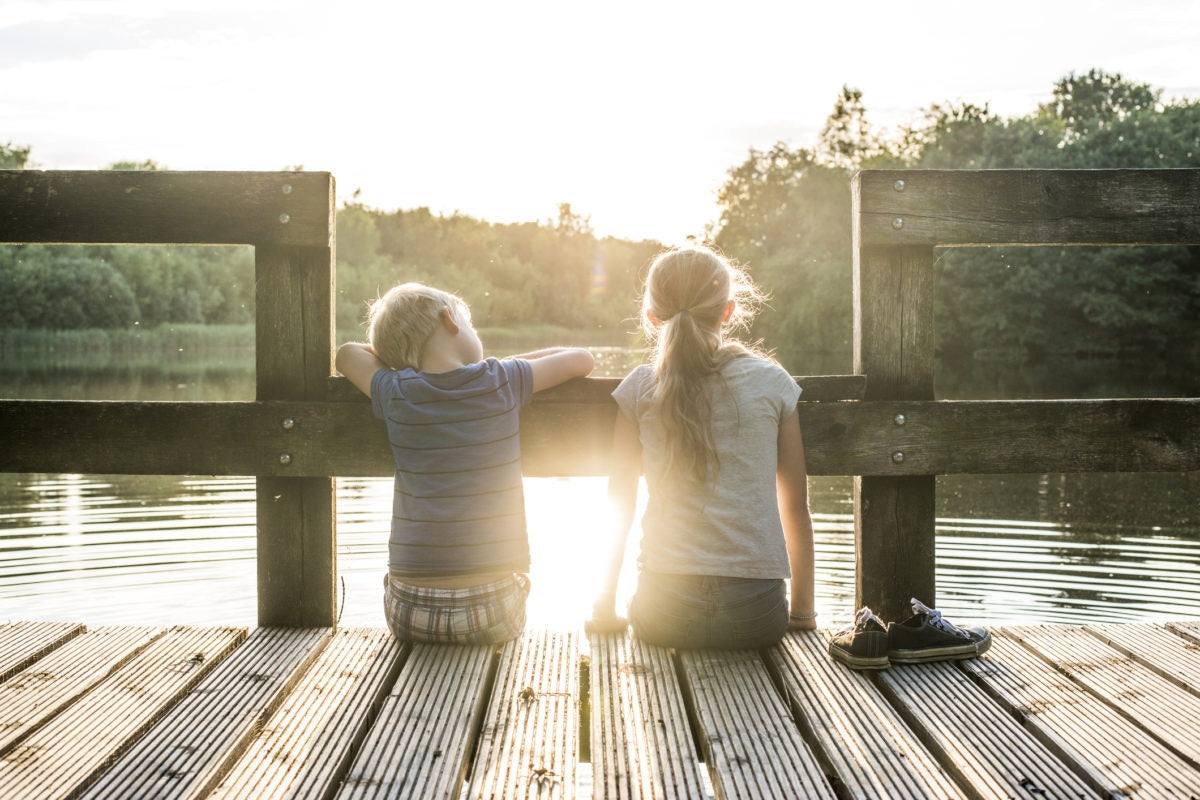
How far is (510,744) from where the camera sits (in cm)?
236

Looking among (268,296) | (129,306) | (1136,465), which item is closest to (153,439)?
(268,296)

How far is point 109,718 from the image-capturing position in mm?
2525

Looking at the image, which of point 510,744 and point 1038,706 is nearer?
point 510,744

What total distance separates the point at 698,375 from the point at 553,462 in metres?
0.57

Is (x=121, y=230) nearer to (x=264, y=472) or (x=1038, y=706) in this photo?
(x=264, y=472)

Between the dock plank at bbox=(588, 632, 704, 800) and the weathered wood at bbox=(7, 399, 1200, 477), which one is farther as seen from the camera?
the weathered wood at bbox=(7, 399, 1200, 477)

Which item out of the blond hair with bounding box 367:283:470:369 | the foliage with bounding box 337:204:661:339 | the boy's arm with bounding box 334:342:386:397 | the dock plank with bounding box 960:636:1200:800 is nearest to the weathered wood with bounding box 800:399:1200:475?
the dock plank with bounding box 960:636:1200:800

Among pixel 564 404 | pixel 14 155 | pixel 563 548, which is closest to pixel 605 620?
pixel 564 404

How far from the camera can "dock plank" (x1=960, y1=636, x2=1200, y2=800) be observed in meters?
2.19

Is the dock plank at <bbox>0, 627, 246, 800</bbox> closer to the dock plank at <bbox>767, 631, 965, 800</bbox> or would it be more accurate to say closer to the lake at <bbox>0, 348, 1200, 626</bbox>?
the lake at <bbox>0, 348, 1200, 626</bbox>

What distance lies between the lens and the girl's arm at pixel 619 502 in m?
3.20

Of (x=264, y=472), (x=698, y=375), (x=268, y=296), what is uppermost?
(x=268, y=296)

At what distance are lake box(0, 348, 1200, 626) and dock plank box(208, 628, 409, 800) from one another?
1369 mm

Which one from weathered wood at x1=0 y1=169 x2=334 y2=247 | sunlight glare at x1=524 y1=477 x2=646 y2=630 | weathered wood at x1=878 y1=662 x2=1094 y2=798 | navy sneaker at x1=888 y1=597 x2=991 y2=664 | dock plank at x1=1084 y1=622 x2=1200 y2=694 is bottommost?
sunlight glare at x1=524 y1=477 x2=646 y2=630
